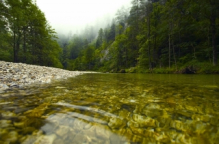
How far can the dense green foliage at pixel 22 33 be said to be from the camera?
46.2 ft

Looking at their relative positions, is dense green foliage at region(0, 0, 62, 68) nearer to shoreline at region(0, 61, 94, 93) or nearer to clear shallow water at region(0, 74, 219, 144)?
shoreline at region(0, 61, 94, 93)

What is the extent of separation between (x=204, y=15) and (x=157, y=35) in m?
8.61

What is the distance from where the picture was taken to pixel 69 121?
1.34 meters

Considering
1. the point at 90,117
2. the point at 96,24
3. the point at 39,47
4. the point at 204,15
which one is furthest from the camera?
the point at 96,24

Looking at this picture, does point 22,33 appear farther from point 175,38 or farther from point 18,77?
point 175,38

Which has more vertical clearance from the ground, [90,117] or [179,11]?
[179,11]

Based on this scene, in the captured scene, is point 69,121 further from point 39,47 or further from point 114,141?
point 39,47

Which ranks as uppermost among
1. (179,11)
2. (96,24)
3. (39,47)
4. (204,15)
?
(96,24)

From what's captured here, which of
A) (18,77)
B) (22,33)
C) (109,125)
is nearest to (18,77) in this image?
(18,77)

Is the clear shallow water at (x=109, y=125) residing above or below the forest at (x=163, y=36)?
below

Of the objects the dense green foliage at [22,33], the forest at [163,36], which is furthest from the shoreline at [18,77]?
the forest at [163,36]

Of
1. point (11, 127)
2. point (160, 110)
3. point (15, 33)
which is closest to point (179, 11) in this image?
point (160, 110)

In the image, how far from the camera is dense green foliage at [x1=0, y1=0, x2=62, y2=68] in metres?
14.1

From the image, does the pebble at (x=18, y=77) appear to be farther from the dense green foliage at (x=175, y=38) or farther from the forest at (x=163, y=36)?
the dense green foliage at (x=175, y=38)
